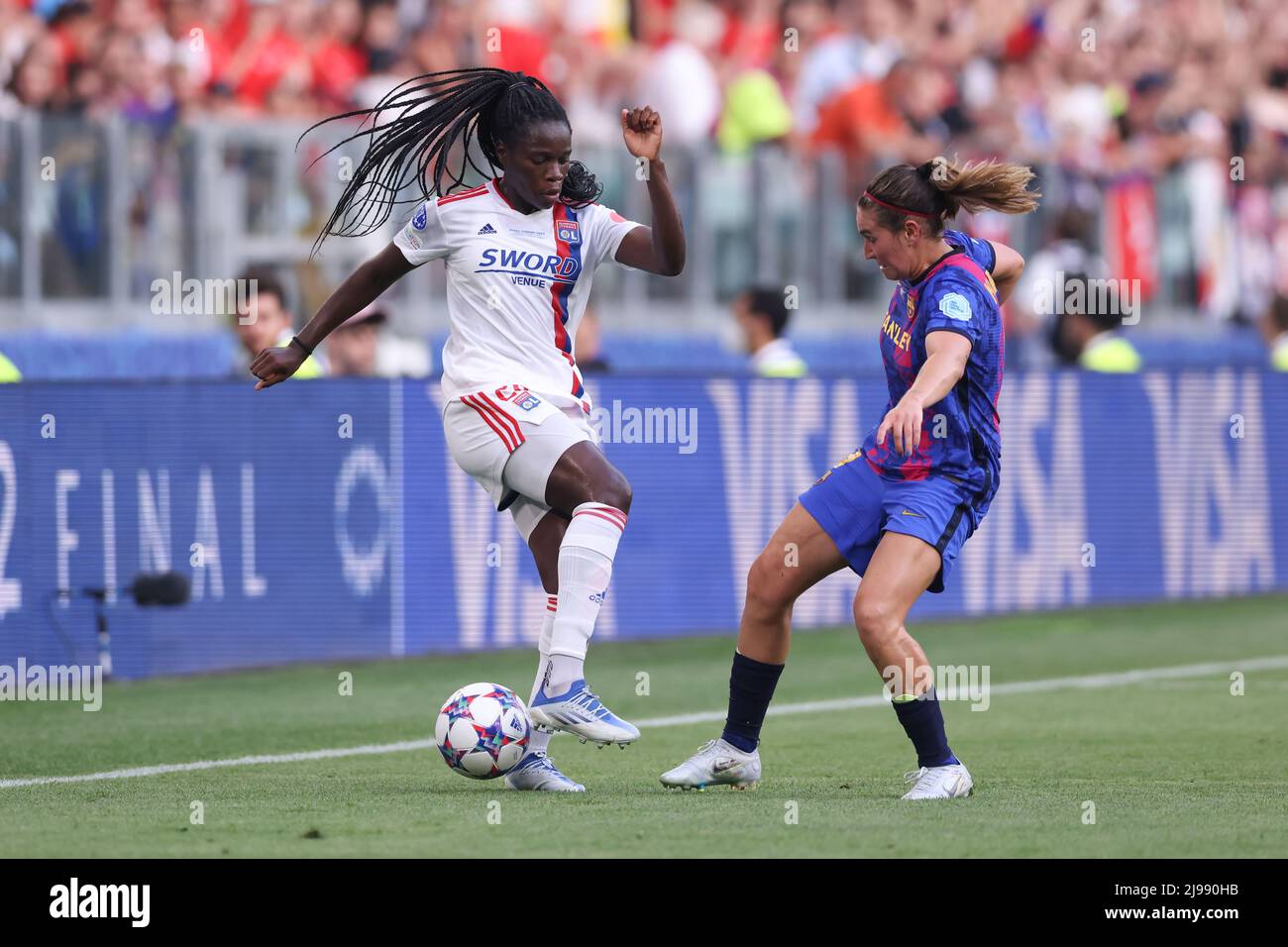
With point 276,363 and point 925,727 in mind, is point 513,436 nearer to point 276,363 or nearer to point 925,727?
point 276,363

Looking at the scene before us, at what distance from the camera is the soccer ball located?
739 cm

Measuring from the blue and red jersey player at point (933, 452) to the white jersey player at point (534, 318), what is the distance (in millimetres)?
757

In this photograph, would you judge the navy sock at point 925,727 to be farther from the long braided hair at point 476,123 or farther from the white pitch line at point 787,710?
the white pitch line at point 787,710

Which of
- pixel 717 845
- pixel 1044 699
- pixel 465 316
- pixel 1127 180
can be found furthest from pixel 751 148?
pixel 717 845

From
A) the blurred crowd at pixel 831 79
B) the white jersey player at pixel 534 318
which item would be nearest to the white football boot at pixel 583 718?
the white jersey player at pixel 534 318

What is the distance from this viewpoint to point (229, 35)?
16.2 metres

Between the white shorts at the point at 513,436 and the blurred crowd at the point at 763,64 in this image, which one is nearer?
the white shorts at the point at 513,436

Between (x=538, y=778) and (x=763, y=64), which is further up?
(x=763, y=64)

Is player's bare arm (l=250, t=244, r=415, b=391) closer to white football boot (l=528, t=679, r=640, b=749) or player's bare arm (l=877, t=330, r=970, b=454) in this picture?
white football boot (l=528, t=679, r=640, b=749)

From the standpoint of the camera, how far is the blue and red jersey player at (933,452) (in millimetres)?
7227

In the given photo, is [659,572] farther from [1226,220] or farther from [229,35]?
[1226,220]

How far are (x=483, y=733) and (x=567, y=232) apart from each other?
1696 mm

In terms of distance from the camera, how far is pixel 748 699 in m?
7.52

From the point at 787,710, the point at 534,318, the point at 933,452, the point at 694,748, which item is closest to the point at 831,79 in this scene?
the point at 787,710
